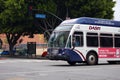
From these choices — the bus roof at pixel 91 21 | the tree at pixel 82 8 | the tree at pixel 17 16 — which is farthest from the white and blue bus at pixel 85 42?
the tree at pixel 82 8

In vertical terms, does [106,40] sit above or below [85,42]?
above

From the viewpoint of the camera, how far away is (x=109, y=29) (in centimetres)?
2995

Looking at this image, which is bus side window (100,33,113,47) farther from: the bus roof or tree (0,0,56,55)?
tree (0,0,56,55)

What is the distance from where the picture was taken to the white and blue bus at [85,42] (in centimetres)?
2759

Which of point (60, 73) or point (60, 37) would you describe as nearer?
point (60, 73)

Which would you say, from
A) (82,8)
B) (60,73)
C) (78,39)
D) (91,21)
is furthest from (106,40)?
(82,8)

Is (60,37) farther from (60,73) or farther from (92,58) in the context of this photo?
(60,73)

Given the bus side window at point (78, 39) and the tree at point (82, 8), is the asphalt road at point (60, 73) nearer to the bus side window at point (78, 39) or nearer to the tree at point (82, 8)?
the bus side window at point (78, 39)

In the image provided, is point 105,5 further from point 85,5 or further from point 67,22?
point 67,22

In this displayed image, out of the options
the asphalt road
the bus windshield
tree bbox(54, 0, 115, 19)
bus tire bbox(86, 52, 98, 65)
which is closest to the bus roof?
the bus windshield

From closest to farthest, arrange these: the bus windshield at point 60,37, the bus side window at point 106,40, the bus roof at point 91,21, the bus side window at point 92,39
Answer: the bus windshield at point 60,37 < the bus roof at point 91,21 < the bus side window at point 92,39 < the bus side window at point 106,40

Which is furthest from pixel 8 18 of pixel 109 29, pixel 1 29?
pixel 109 29

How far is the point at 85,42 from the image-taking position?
28328 mm

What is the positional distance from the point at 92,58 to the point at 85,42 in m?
1.23
